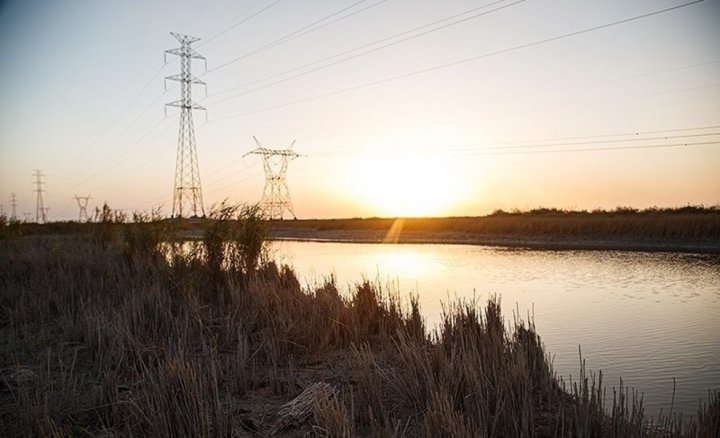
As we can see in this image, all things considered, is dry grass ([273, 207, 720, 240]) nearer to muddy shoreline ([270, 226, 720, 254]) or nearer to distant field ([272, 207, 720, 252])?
distant field ([272, 207, 720, 252])

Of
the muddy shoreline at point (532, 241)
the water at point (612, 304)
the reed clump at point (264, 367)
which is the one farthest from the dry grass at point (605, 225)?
the reed clump at point (264, 367)

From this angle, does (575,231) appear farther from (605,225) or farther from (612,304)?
(612,304)

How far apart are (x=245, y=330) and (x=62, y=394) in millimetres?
2502

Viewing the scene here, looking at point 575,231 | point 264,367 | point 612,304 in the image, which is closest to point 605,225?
point 575,231

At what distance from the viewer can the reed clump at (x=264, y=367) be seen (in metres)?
3.34

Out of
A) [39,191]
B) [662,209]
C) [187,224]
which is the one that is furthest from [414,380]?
[39,191]

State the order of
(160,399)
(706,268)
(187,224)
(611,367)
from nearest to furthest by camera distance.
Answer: (160,399), (611,367), (187,224), (706,268)

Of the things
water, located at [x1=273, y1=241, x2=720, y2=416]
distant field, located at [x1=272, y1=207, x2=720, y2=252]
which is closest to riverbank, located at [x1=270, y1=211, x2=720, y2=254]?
distant field, located at [x1=272, y1=207, x2=720, y2=252]

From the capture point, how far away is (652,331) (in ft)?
24.8

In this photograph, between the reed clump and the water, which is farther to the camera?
the water

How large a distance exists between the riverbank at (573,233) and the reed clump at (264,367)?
30.9 feet

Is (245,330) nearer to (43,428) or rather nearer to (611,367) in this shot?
(43,428)

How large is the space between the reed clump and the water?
31.2 inches

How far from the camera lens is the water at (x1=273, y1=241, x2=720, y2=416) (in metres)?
5.59
